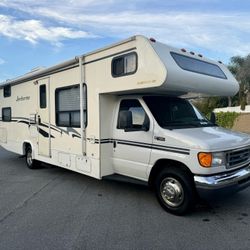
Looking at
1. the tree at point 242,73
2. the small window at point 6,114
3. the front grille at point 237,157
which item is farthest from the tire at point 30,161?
the tree at point 242,73

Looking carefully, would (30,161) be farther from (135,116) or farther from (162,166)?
(162,166)

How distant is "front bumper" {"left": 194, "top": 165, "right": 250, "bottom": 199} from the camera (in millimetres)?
4996

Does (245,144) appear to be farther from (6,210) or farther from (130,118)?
(6,210)

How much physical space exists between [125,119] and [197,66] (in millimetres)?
1809

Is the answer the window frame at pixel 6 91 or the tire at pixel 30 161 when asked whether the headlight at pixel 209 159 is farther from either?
the window frame at pixel 6 91

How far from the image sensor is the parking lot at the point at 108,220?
439 cm

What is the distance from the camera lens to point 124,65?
6047 millimetres

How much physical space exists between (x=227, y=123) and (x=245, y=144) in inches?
854

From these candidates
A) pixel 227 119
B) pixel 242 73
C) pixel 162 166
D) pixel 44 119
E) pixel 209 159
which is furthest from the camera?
pixel 242 73

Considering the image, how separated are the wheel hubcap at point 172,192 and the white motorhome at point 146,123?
0.05 feet

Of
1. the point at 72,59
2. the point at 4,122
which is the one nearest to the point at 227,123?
the point at 4,122

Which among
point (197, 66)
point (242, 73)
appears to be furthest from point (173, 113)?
point (242, 73)

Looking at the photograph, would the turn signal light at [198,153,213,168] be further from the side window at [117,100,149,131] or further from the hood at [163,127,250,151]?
the side window at [117,100,149,131]

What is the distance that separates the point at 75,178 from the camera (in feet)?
26.9
